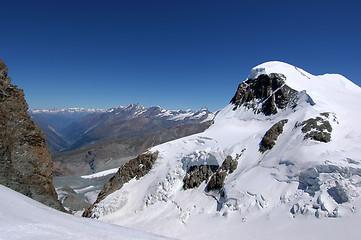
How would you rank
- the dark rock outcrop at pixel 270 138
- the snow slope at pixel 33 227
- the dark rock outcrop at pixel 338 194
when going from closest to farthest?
the snow slope at pixel 33 227, the dark rock outcrop at pixel 338 194, the dark rock outcrop at pixel 270 138

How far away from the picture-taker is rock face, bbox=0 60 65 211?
1323cm

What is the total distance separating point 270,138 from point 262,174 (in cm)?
694

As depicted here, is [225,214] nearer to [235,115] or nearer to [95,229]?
[95,229]

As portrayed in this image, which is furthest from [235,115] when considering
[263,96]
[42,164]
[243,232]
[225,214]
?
[42,164]

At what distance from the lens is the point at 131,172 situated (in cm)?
4094

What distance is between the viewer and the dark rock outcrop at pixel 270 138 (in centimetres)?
2857

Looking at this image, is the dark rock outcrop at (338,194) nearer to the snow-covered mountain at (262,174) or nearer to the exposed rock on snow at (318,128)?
the snow-covered mountain at (262,174)

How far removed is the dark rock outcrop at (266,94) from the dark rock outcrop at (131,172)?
2310cm

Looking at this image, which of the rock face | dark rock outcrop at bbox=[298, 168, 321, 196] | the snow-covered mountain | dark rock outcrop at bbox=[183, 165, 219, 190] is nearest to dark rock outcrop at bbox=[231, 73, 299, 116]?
the snow-covered mountain

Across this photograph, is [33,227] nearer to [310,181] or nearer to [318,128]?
[310,181]

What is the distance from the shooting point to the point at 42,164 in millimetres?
15391

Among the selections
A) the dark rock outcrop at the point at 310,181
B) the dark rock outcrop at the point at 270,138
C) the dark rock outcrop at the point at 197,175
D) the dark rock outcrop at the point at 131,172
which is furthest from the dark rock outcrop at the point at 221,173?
the dark rock outcrop at the point at 131,172

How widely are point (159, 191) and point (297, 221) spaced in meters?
21.0

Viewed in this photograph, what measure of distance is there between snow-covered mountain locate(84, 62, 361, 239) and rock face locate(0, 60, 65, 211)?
1687 centimetres
